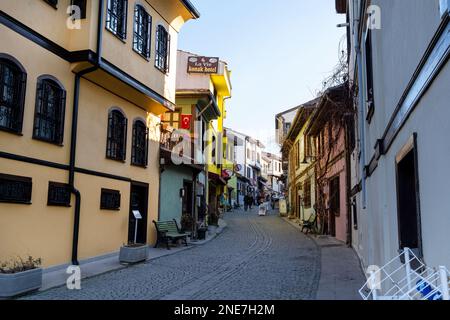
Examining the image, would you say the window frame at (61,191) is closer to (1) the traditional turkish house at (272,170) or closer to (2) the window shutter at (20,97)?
(2) the window shutter at (20,97)

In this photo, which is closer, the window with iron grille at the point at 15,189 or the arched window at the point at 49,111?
the window with iron grille at the point at 15,189

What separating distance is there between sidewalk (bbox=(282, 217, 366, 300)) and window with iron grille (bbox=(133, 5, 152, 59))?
7.79 m

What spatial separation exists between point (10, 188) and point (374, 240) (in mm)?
6685

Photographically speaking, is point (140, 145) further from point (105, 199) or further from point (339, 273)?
point (339, 273)

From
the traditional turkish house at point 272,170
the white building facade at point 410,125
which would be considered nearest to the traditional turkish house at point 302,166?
the white building facade at point 410,125

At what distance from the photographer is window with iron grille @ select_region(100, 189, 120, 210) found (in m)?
11.6

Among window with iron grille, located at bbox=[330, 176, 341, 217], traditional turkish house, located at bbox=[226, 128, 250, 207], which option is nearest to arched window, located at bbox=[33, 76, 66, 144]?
window with iron grille, located at bbox=[330, 176, 341, 217]

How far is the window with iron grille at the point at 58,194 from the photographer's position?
941 cm

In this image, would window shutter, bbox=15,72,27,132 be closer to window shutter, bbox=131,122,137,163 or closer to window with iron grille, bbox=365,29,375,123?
window shutter, bbox=131,122,137,163

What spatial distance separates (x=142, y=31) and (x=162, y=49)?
4.89ft

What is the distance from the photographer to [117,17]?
11773 mm

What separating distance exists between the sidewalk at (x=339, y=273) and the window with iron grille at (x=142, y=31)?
7787mm

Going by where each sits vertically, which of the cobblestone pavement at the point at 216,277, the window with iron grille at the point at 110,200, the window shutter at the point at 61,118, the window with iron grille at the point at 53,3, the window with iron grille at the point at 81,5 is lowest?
the cobblestone pavement at the point at 216,277
